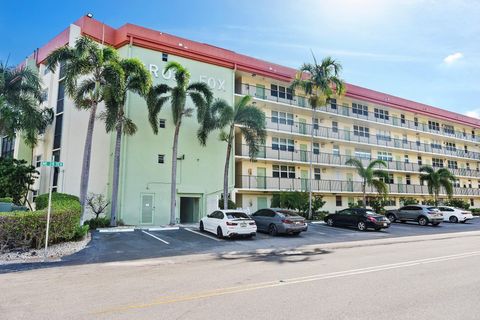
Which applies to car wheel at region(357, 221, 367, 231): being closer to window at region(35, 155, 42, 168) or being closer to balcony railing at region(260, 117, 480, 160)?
balcony railing at region(260, 117, 480, 160)

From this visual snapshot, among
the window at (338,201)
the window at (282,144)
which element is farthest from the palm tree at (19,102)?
the window at (338,201)

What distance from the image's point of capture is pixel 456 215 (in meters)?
31.2

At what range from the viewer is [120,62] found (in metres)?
19.4

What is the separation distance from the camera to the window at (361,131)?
3684 cm

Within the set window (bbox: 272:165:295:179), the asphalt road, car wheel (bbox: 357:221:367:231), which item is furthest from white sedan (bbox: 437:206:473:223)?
the asphalt road

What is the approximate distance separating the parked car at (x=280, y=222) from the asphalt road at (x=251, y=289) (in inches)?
266

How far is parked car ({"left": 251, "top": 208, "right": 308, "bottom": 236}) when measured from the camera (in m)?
18.3

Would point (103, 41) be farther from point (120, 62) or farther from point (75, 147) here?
point (75, 147)

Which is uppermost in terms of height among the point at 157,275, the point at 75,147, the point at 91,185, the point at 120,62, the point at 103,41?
the point at 103,41

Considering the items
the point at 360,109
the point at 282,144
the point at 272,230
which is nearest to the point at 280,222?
the point at 272,230

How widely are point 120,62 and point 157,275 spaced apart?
1457 centimetres

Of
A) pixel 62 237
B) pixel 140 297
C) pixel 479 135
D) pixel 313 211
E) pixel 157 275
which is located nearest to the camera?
pixel 140 297

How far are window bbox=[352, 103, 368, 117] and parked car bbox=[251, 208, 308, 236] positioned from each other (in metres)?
21.9

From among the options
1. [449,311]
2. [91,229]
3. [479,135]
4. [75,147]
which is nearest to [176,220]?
[91,229]
